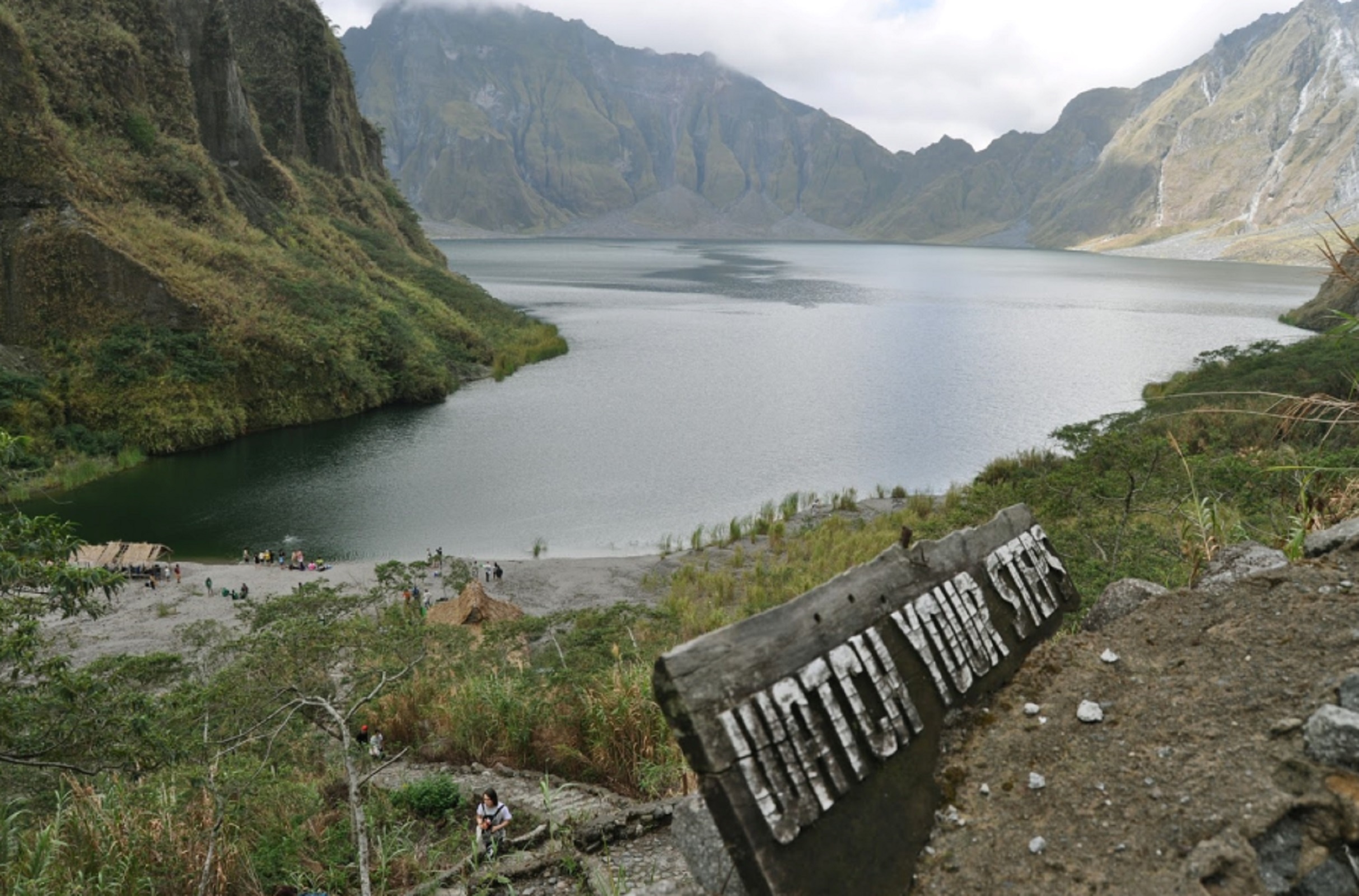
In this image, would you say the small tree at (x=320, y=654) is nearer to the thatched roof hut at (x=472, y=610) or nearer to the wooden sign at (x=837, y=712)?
the thatched roof hut at (x=472, y=610)

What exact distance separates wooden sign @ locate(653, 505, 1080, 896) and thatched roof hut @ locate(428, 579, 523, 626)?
1252 centimetres

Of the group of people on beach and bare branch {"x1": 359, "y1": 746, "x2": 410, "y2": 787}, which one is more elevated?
bare branch {"x1": 359, "y1": 746, "x2": 410, "y2": 787}

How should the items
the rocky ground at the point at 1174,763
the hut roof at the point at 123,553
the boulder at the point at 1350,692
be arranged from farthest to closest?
the hut roof at the point at 123,553
the boulder at the point at 1350,692
the rocky ground at the point at 1174,763

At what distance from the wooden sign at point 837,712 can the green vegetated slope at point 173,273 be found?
32.0 metres

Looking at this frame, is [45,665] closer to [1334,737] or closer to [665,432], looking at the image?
[1334,737]

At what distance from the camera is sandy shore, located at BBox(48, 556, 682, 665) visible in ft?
55.7

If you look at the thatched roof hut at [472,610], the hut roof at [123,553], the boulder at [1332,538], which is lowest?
the hut roof at [123,553]

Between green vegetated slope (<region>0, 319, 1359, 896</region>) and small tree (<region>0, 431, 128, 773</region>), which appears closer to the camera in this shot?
→ green vegetated slope (<region>0, 319, 1359, 896</region>)

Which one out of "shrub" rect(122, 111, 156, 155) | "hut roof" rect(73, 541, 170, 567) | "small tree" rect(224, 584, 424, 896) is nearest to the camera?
"small tree" rect(224, 584, 424, 896)

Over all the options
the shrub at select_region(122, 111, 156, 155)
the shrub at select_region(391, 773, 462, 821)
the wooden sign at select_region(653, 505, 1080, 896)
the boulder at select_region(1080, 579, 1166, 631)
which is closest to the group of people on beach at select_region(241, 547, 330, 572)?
the shrub at select_region(391, 773, 462, 821)

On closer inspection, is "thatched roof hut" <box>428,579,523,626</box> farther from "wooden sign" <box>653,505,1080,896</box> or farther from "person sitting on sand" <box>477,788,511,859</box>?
"wooden sign" <box>653,505,1080,896</box>

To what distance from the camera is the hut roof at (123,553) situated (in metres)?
21.0

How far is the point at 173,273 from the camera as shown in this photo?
3547 centimetres

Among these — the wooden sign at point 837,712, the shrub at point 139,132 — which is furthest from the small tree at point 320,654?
the shrub at point 139,132
